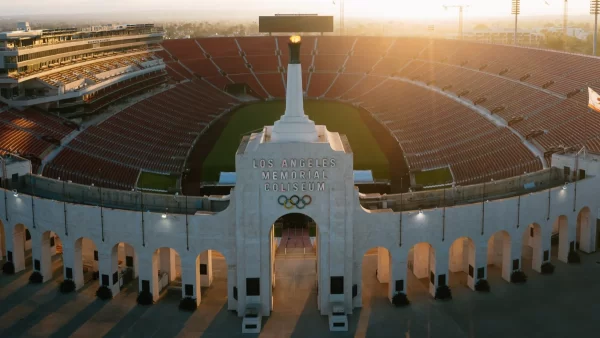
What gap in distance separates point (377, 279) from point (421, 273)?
241 cm

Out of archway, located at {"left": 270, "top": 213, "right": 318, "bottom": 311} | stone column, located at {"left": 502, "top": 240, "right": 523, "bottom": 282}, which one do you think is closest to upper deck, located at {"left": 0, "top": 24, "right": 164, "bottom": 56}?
archway, located at {"left": 270, "top": 213, "right": 318, "bottom": 311}

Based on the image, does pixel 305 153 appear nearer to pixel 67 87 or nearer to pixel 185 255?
pixel 185 255

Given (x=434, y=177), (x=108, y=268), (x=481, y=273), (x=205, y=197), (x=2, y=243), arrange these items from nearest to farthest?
1. (x=108, y=268)
2. (x=205, y=197)
3. (x=481, y=273)
4. (x=2, y=243)
5. (x=434, y=177)

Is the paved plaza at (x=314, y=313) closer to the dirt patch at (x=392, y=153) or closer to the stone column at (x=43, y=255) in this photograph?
the stone column at (x=43, y=255)

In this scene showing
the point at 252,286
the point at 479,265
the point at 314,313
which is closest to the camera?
the point at 252,286

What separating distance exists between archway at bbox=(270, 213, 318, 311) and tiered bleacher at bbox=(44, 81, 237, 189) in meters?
16.4

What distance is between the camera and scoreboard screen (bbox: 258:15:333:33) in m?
116

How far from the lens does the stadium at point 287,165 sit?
108 ft

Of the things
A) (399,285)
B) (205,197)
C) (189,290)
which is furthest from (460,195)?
(189,290)

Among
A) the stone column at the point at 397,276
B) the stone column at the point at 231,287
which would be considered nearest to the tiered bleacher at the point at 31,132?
the stone column at the point at 231,287

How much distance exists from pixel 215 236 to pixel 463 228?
40.7ft

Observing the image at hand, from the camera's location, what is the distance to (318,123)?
82.9 m

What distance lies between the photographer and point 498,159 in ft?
183

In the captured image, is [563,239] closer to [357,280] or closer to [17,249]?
[357,280]
